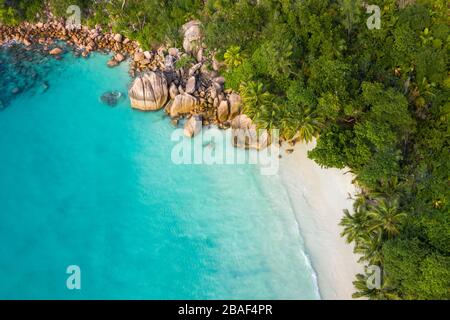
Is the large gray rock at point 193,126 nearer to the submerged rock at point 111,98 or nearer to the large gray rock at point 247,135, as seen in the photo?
the large gray rock at point 247,135

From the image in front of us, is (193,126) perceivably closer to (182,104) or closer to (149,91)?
(182,104)

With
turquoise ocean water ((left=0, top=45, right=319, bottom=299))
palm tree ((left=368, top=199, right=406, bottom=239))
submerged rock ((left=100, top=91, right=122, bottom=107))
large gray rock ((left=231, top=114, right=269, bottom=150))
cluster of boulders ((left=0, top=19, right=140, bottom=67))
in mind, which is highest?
cluster of boulders ((left=0, top=19, right=140, bottom=67))

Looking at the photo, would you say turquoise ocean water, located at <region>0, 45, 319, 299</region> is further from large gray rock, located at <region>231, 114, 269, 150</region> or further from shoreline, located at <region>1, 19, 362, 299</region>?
large gray rock, located at <region>231, 114, 269, 150</region>

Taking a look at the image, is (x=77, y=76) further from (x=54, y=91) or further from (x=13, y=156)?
(x=13, y=156)

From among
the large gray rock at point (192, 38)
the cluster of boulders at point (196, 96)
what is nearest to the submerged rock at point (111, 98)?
the cluster of boulders at point (196, 96)

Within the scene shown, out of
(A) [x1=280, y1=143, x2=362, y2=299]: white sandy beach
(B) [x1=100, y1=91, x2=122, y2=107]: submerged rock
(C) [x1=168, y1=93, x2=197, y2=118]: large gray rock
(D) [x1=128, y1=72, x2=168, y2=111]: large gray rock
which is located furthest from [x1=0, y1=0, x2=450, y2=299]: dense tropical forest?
(B) [x1=100, y1=91, x2=122, y2=107]: submerged rock

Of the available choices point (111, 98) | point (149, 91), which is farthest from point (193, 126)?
point (111, 98)
